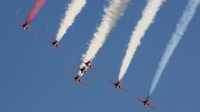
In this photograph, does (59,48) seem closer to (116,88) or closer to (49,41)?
(49,41)

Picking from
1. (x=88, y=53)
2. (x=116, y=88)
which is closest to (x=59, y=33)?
(x=88, y=53)

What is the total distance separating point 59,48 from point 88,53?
5776 millimetres

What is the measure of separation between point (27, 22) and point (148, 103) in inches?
622

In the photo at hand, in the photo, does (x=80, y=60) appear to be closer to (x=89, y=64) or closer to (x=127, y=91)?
(x=89, y=64)

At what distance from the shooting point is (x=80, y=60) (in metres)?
84.5

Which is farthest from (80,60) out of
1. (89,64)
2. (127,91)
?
(127,91)

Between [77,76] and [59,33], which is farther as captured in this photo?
[77,76]

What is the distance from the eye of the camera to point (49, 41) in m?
85.9

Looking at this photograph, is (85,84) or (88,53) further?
(85,84)

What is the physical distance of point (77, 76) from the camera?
287ft

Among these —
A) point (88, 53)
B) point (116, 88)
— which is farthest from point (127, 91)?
point (88, 53)

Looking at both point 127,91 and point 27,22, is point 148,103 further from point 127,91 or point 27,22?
point 27,22

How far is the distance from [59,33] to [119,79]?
28.0 feet

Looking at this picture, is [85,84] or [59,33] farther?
[85,84]
